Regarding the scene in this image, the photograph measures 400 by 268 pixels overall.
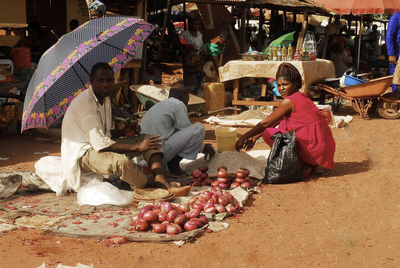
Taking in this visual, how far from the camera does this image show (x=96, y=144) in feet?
13.6

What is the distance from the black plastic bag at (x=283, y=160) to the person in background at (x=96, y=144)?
3.37 ft

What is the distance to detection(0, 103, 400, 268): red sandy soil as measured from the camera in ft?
10.3

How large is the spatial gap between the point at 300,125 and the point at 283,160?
50cm

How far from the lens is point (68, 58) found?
397 centimetres

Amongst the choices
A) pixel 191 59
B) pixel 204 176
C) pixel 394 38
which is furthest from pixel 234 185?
pixel 191 59

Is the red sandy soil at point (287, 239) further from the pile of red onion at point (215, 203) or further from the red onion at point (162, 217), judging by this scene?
the red onion at point (162, 217)

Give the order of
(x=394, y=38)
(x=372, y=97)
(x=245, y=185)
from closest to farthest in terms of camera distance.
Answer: (x=245, y=185), (x=372, y=97), (x=394, y=38)

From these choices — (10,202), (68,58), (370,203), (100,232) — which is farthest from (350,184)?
(10,202)

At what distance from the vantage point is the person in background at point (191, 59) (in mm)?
11008

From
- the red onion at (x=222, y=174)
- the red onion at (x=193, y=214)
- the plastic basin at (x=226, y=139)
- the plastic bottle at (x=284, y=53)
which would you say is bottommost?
the red onion at (x=193, y=214)

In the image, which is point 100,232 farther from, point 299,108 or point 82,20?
point 82,20

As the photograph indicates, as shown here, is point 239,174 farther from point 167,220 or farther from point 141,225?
point 141,225

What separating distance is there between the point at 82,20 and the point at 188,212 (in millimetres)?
8959

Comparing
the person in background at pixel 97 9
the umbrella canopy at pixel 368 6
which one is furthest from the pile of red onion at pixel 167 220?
the umbrella canopy at pixel 368 6
